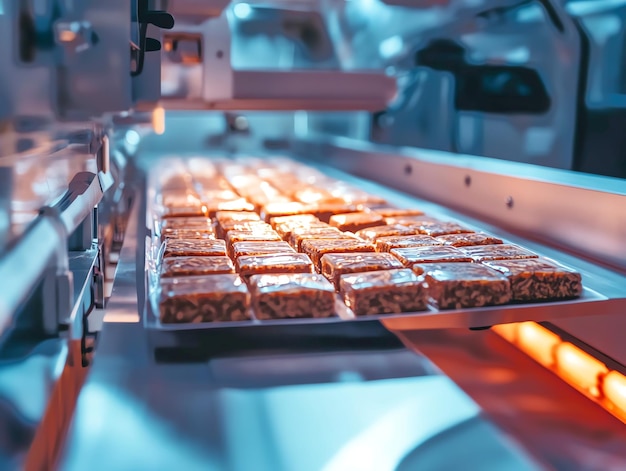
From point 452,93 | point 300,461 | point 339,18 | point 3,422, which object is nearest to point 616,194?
point 300,461

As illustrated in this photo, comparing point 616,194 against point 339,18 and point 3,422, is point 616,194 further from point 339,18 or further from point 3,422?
point 339,18

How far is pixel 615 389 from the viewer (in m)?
1.39

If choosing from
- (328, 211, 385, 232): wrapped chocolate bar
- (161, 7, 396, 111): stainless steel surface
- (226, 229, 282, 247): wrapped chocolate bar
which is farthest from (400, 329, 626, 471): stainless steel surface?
(161, 7, 396, 111): stainless steel surface

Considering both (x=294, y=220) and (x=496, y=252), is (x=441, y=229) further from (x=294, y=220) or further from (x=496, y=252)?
(x=294, y=220)

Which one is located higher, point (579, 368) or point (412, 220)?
point (412, 220)

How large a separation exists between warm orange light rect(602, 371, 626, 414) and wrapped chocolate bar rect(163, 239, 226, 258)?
884 mm

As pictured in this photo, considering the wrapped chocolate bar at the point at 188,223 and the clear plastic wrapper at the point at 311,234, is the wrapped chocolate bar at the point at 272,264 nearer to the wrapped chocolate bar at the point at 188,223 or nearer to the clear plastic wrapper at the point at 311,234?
the clear plastic wrapper at the point at 311,234

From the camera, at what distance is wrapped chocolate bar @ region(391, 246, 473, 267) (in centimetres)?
143

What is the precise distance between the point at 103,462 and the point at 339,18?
13.8ft

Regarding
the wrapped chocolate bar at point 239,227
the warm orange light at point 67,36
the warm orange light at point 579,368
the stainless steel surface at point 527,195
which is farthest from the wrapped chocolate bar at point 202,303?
the stainless steel surface at point 527,195

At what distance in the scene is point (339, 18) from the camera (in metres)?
4.57

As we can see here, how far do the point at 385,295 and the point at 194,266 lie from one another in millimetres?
405

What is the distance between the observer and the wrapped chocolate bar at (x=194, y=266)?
1.30 metres

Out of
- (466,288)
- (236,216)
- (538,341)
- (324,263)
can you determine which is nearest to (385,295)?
(466,288)
